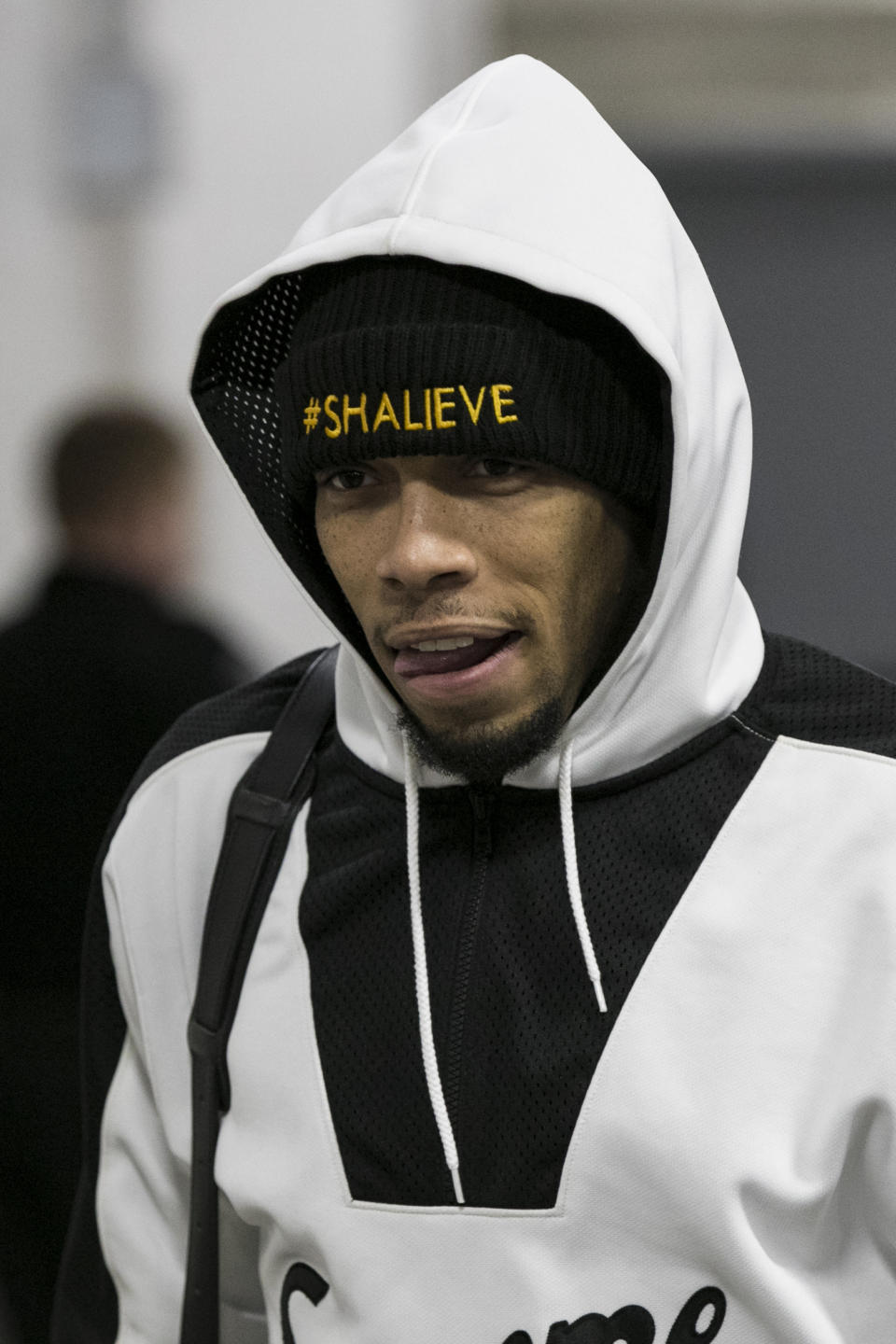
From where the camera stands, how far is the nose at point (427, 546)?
1365 millimetres

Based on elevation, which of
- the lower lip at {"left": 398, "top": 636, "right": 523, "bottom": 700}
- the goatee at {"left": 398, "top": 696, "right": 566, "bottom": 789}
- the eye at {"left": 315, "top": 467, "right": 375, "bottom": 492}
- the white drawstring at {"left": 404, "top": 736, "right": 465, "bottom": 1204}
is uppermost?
the eye at {"left": 315, "top": 467, "right": 375, "bottom": 492}

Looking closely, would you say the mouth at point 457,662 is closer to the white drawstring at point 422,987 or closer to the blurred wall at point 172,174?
the white drawstring at point 422,987

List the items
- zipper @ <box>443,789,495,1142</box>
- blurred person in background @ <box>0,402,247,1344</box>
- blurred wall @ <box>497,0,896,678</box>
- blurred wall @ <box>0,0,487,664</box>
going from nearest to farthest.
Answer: zipper @ <box>443,789,495,1142</box>
blurred person in background @ <box>0,402,247,1344</box>
blurred wall @ <box>0,0,487,664</box>
blurred wall @ <box>497,0,896,678</box>

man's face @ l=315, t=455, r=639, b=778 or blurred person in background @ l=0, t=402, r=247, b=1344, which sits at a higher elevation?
man's face @ l=315, t=455, r=639, b=778

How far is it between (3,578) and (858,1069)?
3.68 meters

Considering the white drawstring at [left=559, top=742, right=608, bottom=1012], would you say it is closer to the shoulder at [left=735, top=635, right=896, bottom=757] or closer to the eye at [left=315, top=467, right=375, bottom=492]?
the shoulder at [left=735, top=635, right=896, bottom=757]

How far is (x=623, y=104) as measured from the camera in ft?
15.1

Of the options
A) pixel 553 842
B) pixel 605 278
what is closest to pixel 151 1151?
pixel 553 842

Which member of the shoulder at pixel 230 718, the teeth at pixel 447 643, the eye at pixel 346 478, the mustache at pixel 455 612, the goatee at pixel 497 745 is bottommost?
the shoulder at pixel 230 718

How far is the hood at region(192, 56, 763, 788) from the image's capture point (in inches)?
54.3

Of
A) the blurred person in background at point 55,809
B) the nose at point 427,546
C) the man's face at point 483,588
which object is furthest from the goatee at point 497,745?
the blurred person in background at point 55,809

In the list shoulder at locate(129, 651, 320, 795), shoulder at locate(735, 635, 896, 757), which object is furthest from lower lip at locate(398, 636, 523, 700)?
shoulder at locate(129, 651, 320, 795)

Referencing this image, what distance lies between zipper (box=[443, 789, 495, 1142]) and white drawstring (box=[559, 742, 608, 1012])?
0.23ft

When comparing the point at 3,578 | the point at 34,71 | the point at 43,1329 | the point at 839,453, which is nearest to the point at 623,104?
the point at 839,453
